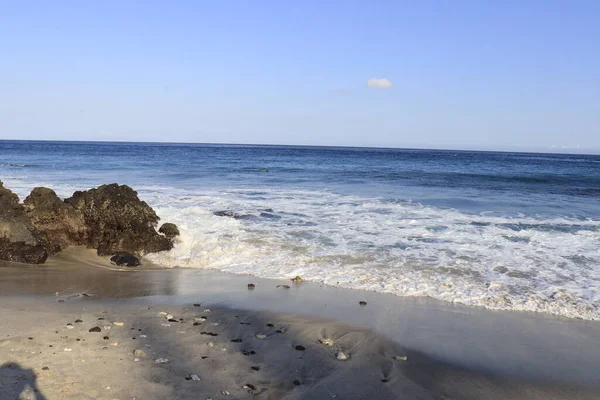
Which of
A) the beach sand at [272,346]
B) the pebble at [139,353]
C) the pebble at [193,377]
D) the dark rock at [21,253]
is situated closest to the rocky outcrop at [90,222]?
the dark rock at [21,253]

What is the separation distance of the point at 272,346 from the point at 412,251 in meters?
5.65

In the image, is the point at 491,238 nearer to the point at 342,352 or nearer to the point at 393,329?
the point at 393,329

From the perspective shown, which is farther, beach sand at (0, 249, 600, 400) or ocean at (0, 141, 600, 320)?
ocean at (0, 141, 600, 320)

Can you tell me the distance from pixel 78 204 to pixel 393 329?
779cm

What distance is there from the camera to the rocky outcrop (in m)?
10.1

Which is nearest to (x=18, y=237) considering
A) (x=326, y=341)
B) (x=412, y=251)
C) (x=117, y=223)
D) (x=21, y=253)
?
(x=21, y=253)

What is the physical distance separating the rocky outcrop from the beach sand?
2099mm

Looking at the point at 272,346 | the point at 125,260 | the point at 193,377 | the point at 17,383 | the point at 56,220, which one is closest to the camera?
the point at 17,383

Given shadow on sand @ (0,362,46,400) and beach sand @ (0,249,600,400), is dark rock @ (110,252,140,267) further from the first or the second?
shadow on sand @ (0,362,46,400)

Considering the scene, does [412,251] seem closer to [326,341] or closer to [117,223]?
[326,341]

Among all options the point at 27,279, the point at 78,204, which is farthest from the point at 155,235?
the point at 27,279

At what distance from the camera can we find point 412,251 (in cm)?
1049

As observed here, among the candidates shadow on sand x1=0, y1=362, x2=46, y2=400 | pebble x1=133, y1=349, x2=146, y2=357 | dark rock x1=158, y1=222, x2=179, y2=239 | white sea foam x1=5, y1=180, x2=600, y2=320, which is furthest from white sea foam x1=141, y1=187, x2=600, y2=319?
shadow on sand x1=0, y1=362, x2=46, y2=400

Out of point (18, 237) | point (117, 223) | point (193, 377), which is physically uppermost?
point (117, 223)
